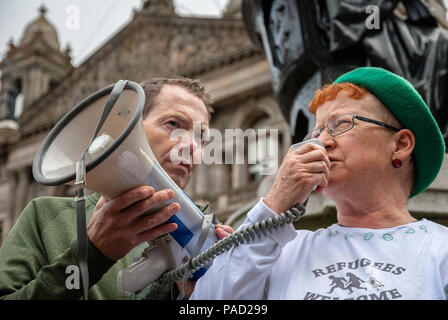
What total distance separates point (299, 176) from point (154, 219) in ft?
1.15

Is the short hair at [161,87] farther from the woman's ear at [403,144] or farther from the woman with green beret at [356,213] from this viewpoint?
the woman's ear at [403,144]

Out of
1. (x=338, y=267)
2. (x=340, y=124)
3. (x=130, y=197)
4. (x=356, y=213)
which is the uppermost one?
(x=340, y=124)

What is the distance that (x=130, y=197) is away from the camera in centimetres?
162

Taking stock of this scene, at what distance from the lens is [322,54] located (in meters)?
3.77

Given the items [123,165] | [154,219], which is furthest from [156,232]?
[123,165]

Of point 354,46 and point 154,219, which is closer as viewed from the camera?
point 154,219

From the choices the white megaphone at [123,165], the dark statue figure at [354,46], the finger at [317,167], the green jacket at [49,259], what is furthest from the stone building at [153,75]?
the finger at [317,167]

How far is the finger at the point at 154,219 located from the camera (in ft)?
5.46

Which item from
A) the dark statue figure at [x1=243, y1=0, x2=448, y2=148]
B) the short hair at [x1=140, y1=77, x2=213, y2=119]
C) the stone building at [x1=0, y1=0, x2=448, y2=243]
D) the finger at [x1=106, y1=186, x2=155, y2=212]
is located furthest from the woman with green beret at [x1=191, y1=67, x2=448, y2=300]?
the stone building at [x1=0, y1=0, x2=448, y2=243]

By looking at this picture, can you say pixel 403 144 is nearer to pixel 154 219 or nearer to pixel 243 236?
pixel 243 236

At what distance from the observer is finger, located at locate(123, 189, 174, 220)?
5.35 feet

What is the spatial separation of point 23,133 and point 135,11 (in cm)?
579

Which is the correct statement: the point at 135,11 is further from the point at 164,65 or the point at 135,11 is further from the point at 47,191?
the point at 47,191
